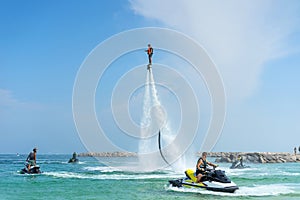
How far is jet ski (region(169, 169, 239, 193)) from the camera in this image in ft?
66.0

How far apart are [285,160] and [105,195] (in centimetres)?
5836

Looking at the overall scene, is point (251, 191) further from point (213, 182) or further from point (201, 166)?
point (201, 166)

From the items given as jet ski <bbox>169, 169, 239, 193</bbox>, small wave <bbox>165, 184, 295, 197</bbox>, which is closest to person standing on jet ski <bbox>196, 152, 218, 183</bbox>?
jet ski <bbox>169, 169, 239, 193</bbox>

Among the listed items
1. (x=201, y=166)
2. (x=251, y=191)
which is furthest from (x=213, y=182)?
(x=251, y=191)

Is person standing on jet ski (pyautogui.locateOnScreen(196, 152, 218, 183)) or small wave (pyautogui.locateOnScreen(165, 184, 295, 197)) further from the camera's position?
person standing on jet ski (pyautogui.locateOnScreen(196, 152, 218, 183))

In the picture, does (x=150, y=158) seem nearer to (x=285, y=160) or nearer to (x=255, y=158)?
(x=255, y=158)

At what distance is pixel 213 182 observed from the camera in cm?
2056

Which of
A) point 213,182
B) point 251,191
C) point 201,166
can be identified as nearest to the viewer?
point 213,182

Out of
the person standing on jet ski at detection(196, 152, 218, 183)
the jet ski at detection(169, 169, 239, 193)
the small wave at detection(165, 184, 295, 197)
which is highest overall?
the person standing on jet ski at detection(196, 152, 218, 183)

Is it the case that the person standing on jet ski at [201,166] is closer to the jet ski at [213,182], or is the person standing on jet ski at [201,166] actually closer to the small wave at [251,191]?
the jet ski at [213,182]

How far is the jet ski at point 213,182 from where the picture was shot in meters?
20.1

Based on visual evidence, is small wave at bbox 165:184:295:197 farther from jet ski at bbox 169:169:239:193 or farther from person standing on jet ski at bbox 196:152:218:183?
person standing on jet ski at bbox 196:152:218:183

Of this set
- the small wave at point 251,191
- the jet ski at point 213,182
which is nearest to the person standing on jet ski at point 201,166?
the jet ski at point 213,182

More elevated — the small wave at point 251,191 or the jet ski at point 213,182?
the jet ski at point 213,182
